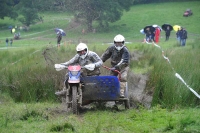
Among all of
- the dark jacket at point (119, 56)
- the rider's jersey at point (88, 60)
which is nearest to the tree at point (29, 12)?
the dark jacket at point (119, 56)

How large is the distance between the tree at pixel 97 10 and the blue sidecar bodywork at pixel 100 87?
129ft

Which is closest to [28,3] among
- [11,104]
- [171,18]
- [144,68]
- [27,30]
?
[27,30]

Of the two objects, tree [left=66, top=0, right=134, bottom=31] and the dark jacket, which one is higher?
tree [left=66, top=0, right=134, bottom=31]

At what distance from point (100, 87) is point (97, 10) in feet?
145

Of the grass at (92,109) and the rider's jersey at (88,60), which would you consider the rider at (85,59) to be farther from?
the grass at (92,109)

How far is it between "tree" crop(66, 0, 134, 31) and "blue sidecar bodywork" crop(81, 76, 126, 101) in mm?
39449

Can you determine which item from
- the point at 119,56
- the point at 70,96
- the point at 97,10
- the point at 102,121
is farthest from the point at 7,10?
the point at 102,121

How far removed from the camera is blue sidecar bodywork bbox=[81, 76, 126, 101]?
424 inches

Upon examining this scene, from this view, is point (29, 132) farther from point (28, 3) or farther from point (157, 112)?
point (28, 3)

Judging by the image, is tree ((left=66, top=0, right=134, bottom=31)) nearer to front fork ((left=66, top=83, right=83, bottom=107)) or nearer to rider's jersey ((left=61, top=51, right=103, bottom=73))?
rider's jersey ((left=61, top=51, right=103, bottom=73))

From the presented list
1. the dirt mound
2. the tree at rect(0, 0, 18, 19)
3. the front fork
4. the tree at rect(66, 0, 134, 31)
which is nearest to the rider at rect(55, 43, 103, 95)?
the front fork

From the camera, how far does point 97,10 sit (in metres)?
54.3

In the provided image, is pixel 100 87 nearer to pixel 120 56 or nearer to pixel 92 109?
pixel 92 109

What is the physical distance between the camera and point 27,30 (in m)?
57.1
